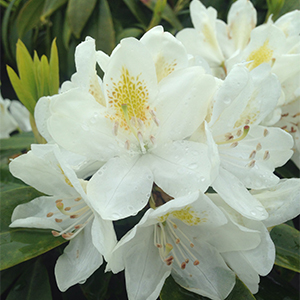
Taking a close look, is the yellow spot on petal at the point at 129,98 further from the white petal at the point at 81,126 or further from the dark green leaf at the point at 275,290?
the dark green leaf at the point at 275,290

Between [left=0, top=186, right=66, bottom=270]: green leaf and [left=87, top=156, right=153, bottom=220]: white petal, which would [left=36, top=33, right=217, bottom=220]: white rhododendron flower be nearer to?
[left=87, top=156, right=153, bottom=220]: white petal

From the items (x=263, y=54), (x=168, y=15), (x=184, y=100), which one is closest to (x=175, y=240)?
(x=184, y=100)

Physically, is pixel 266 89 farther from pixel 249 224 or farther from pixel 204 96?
pixel 249 224

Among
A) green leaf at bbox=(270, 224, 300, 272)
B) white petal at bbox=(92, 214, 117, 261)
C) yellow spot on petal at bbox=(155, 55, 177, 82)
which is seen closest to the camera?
white petal at bbox=(92, 214, 117, 261)

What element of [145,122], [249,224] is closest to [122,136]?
[145,122]

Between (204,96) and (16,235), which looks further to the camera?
(16,235)

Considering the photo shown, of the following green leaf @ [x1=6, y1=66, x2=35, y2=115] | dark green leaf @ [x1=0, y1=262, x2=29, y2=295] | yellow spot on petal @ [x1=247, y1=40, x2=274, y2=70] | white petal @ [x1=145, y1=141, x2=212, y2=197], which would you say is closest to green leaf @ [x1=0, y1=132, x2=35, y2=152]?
green leaf @ [x1=6, y1=66, x2=35, y2=115]
